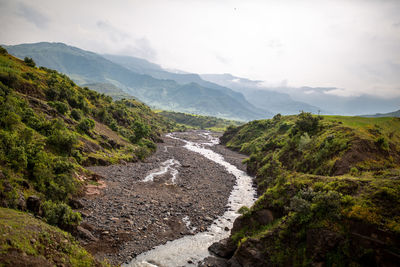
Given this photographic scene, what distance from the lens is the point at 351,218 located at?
50.2 ft

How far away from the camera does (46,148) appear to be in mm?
33469

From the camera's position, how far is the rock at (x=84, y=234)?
66.9 feet

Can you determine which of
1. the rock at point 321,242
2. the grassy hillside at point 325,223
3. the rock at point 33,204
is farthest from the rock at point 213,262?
the rock at point 33,204

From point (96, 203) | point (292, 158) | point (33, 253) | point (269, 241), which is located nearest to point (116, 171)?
point (96, 203)

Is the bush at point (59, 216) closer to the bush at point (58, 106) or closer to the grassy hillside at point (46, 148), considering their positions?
the grassy hillside at point (46, 148)

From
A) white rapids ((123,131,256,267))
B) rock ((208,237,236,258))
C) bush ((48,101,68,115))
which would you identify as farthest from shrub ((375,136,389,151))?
bush ((48,101,68,115))

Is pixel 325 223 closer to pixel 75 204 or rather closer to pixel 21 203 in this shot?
pixel 21 203

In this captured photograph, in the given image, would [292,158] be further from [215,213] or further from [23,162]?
[23,162]

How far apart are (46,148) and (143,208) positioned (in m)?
19.1

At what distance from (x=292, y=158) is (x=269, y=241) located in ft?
109

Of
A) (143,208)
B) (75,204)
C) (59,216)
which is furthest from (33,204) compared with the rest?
(143,208)

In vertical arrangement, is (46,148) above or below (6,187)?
above

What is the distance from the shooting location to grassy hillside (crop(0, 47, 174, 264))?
1958 centimetres

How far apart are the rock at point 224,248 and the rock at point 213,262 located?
35.1 inches
